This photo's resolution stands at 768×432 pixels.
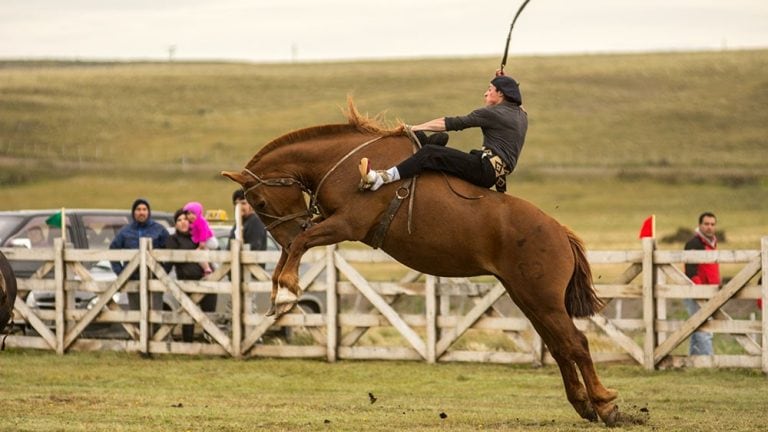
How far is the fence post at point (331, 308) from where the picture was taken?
690 inches

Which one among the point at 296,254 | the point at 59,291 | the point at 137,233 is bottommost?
the point at 59,291

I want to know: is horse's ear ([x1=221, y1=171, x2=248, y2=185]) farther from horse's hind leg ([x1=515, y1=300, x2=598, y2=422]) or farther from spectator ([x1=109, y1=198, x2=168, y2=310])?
spectator ([x1=109, y1=198, x2=168, y2=310])

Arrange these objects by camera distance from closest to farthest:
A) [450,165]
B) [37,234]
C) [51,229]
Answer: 1. [450,165]
2. [37,234]
3. [51,229]

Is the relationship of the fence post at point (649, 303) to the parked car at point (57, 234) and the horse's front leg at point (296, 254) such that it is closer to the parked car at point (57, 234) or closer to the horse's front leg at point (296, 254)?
the horse's front leg at point (296, 254)

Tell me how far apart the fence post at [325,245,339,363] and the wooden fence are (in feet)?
0.04

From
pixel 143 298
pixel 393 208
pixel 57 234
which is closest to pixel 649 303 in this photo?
pixel 393 208

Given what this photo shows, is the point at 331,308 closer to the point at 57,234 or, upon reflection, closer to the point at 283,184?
the point at 57,234

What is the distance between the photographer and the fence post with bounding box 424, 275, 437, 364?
17078mm

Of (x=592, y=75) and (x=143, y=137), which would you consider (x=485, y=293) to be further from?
(x=592, y=75)

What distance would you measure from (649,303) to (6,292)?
7229 mm

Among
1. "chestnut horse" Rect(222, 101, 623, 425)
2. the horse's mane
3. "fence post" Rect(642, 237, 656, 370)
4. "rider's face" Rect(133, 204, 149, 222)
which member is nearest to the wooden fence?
"fence post" Rect(642, 237, 656, 370)

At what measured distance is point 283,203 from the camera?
11.9 meters

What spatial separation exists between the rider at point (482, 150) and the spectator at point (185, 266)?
740cm

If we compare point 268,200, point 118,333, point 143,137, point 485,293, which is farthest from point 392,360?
point 143,137
